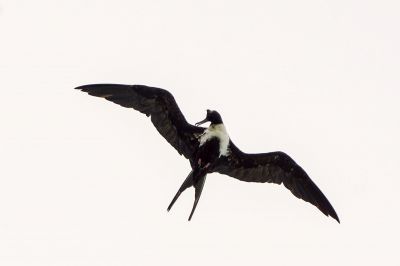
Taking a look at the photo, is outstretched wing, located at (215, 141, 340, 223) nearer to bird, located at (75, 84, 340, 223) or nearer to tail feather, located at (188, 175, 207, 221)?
bird, located at (75, 84, 340, 223)

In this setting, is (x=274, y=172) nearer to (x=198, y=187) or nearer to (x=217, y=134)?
(x=217, y=134)

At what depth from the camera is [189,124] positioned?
13828mm

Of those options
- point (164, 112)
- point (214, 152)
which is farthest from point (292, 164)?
point (164, 112)

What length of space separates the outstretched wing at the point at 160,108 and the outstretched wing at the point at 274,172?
0.69 meters

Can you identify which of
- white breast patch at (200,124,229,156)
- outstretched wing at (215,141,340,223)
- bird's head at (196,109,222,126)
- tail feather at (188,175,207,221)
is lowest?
A: tail feather at (188,175,207,221)

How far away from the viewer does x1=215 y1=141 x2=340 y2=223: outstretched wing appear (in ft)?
46.3

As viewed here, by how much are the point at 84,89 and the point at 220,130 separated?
2.23 meters

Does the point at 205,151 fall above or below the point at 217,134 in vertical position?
below

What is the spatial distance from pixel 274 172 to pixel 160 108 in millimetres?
2231

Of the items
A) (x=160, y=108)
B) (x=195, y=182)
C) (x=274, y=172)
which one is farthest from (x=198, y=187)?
(x=274, y=172)

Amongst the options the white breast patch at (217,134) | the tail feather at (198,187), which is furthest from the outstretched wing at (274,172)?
the tail feather at (198,187)

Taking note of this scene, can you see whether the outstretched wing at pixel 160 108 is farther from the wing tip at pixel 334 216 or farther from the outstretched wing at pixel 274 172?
the wing tip at pixel 334 216

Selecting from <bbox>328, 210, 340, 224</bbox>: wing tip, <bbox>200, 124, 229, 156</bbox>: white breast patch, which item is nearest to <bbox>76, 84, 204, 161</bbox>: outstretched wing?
<bbox>200, 124, 229, 156</bbox>: white breast patch

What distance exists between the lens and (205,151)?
44.8 ft
